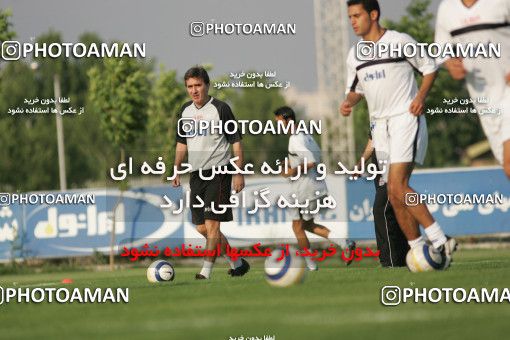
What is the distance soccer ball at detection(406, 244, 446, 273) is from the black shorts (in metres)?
2.69

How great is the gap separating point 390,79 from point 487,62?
1331 millimetres

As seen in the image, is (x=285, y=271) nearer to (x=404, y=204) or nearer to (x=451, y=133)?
(x=404, y=204)

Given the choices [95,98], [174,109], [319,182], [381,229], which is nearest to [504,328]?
[381,229]

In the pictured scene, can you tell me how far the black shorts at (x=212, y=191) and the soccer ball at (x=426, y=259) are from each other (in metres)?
2.69

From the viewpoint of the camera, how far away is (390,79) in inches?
429

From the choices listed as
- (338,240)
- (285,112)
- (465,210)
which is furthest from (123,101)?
(338,240)

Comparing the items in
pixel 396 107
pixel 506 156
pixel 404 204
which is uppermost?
pixel 396 107

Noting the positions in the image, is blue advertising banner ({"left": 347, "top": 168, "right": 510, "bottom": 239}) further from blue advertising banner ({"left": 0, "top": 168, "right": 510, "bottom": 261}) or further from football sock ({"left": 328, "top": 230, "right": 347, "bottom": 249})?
football sock ({"left": 328, "top": 230, "right": 347, "bottom": 249})

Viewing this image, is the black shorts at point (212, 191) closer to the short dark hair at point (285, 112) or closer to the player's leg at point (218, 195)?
the player's leg at point (218, 195)

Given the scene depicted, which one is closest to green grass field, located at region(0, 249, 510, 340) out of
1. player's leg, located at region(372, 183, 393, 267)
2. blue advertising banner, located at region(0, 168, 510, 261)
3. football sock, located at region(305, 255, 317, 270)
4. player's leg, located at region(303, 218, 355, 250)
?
player's leg, located at region(372, 183, 393, 267)

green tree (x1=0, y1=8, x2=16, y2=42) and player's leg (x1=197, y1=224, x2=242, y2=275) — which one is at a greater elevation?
green tree (x1=0, y1=8, x2=16, y2=42)

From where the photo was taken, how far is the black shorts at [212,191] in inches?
473

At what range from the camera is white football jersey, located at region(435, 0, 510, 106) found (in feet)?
32.1

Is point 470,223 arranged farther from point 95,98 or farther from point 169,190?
point 95,98
